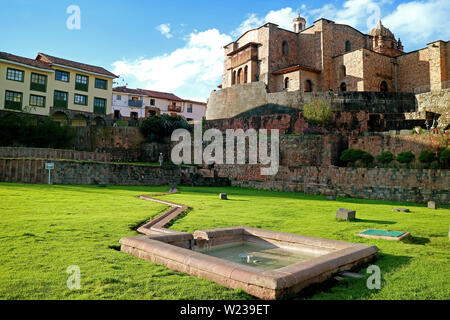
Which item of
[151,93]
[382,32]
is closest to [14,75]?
[151,93]

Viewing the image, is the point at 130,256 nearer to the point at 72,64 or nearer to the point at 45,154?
the point at 45,154

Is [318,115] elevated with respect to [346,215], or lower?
elevated

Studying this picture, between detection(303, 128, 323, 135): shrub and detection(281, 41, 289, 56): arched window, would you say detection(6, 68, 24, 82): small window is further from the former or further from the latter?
detection(281, 41, 289, 56): arched window

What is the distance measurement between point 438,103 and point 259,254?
28.0 metres

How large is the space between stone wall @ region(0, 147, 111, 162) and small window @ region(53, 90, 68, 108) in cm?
1457

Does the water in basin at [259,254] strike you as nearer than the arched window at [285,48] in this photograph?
Yes

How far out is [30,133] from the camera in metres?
27.2

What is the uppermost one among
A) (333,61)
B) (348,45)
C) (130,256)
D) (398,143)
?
(348,45)

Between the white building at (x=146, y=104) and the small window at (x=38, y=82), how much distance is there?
1675 centimetres

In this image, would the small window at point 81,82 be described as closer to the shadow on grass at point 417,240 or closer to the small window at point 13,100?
the small window at point 13,100

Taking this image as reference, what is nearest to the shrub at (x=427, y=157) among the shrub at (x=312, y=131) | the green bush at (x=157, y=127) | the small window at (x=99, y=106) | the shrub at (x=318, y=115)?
the shrub at (x=312, y=131)

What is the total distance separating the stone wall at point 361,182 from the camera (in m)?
16.1

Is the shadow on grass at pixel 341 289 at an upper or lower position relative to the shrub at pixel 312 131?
lower
